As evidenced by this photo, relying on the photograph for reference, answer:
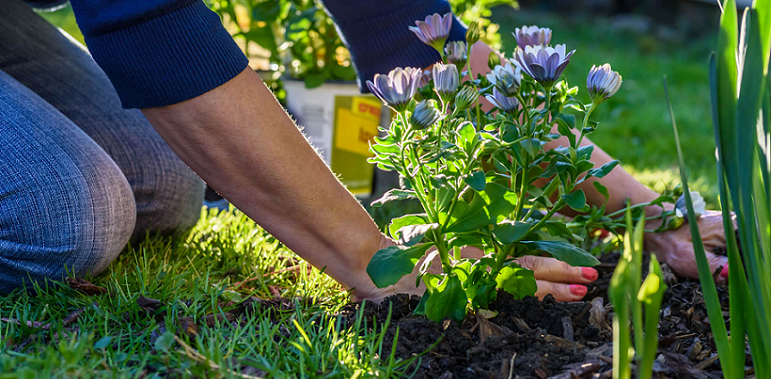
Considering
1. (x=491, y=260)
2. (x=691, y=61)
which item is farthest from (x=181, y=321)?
(x=691, y=61)

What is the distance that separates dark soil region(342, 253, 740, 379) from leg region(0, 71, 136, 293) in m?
0.52

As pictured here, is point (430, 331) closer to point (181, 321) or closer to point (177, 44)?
point (181, 321)

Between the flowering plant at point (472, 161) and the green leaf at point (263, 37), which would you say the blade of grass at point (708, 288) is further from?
the green leaf at point (263, 37)

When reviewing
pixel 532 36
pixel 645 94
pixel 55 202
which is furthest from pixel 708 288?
pixel 645 94

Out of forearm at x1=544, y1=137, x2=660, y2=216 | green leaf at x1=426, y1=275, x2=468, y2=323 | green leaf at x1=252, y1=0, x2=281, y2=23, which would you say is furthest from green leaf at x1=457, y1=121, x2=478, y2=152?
green leaf at x1=252, y1=0, x2=281, y2=23

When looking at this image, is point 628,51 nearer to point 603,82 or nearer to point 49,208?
point 603,82

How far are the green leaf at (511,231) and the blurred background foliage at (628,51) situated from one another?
125cm

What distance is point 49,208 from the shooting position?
1.14m

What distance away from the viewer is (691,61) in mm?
5434

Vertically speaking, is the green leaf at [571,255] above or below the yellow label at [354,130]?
below

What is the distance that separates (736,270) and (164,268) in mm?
1026

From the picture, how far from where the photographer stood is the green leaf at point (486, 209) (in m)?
0.85

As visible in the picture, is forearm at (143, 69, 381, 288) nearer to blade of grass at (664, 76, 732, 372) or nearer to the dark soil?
the dark soil

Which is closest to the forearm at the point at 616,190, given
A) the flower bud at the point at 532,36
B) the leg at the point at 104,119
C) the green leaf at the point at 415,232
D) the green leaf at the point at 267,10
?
the flower bud at the point at 532,36
